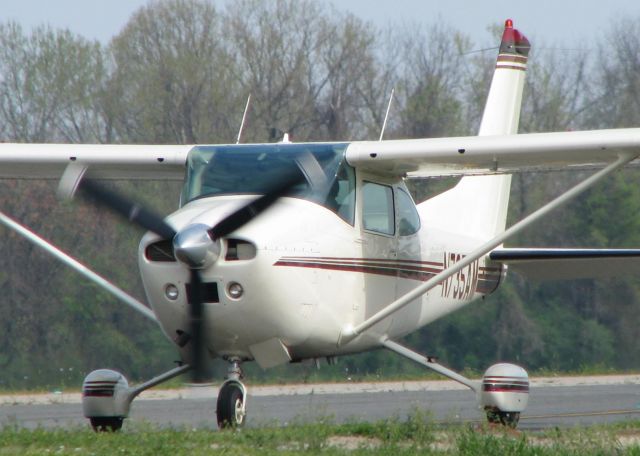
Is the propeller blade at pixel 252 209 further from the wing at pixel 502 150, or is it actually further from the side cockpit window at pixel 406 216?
the side cockpit window at pixel 406 216

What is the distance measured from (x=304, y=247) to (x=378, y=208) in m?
1.67

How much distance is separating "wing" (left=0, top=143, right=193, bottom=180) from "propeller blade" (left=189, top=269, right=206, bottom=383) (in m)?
2.45

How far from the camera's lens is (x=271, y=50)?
3591 cm

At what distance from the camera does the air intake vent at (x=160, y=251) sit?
31.4 ft

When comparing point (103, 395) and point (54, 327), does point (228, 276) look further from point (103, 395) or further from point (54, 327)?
point (54, 327)

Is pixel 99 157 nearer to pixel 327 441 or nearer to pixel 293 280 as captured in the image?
pixel 293 280

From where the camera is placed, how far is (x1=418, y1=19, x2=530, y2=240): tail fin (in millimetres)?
14058

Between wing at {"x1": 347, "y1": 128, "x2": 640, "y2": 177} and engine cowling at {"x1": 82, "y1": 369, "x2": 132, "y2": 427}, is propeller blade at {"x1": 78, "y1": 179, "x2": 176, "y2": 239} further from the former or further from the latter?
wing at {"x1": 347, "y1": 128, "x2": 640, "y2": 177}

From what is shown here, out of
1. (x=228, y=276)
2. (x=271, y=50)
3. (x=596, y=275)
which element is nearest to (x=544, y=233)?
(x=271, y=50)

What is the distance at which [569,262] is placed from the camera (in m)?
13.1

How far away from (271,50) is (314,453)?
Answer: 28911 millimetres

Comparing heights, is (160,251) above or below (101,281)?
below

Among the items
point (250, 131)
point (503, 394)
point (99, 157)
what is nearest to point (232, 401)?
point (503, 394)

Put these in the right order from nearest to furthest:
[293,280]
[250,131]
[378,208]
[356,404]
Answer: [293,280]
[378,208]
[356,404]
[250,131]
